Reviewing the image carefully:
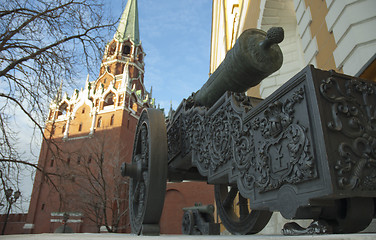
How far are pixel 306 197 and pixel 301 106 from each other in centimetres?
44

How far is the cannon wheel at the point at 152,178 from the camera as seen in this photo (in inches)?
95.1

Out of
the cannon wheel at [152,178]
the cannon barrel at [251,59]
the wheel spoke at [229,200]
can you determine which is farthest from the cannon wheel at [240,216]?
the cannon barrel at [251,59]

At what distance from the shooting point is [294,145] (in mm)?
1418

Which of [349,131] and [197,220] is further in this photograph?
[197,220]

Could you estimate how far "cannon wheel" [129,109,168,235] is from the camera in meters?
2.42

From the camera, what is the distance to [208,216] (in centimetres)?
385

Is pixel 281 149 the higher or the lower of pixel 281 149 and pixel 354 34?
the lower

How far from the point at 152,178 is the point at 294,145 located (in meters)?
1.35

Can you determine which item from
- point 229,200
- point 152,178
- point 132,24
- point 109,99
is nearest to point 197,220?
point 229,200

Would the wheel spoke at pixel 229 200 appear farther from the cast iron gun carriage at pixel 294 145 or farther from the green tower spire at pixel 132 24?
the green tower spire at pixel 132 24

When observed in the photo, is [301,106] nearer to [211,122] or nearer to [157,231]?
[211,122]

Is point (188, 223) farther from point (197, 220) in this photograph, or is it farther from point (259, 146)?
point (259, 146)

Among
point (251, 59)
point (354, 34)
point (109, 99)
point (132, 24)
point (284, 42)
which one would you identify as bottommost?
point (251, 59)

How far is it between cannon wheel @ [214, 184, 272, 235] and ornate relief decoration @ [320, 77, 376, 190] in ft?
4.88
